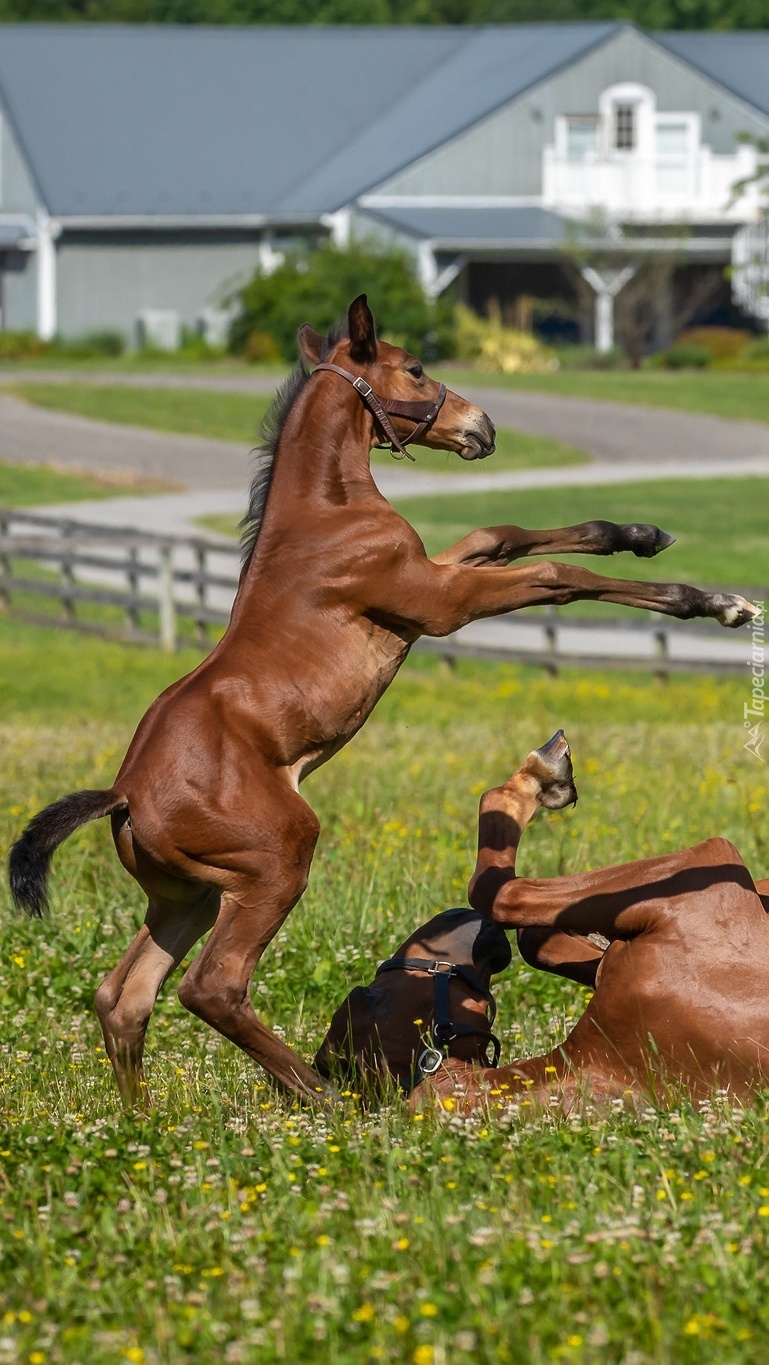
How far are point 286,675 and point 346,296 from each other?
4653 centimetres

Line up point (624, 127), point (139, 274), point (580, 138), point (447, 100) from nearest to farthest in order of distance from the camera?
point (139, 274) < point (624, 127) < point (580, 138) < point (447, 100)

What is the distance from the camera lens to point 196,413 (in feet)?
140

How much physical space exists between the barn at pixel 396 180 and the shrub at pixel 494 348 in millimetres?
2834

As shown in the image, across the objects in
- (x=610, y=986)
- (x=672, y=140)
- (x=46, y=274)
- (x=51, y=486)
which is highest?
(x=672, y=140)

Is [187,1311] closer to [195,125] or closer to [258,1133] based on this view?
[258,1133]

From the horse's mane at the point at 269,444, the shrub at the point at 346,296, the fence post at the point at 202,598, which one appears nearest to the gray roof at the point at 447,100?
the shrub at the point at 346,296

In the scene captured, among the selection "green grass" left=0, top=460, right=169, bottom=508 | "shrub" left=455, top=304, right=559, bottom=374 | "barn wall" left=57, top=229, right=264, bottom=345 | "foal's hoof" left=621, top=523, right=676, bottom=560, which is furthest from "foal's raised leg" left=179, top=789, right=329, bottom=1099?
"barn wall" left=57, top=229, right=264, bottom=345

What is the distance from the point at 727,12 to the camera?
81.2 meters

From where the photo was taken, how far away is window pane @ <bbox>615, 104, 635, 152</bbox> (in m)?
58.2

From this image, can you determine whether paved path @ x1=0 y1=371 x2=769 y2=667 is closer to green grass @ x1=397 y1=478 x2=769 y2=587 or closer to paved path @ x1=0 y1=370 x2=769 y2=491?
paved path @ x1=0 y1=370 x2=769 y2=491

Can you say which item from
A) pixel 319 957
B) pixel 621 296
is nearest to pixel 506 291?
pixel 621 296

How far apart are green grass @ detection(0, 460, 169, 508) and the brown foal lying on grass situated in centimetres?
2912

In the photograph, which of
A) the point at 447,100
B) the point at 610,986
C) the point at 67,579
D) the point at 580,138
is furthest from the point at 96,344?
the point at 610,986

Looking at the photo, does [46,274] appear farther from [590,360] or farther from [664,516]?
[664,516]
